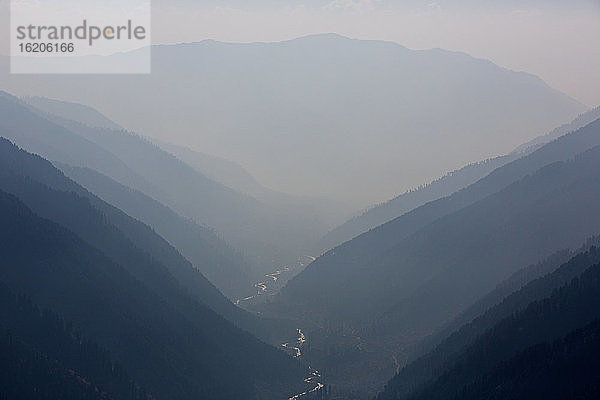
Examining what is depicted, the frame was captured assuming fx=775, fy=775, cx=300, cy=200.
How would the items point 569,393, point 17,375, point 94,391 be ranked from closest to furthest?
point 569,393
point 17,375
point 94,391

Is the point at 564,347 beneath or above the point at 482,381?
above

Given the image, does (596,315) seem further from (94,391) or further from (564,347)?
(94,391)

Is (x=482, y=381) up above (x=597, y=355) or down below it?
below

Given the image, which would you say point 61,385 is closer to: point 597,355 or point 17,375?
point 17,375

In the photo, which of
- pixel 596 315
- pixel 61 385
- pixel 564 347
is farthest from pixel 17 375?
pixel 596 315

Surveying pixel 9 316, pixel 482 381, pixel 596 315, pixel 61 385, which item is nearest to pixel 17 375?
pixel 61 385

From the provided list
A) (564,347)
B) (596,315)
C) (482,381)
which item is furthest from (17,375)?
(596,315)

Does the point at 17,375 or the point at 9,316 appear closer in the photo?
the point at 17,375

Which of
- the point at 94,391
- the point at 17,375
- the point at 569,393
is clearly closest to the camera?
the point at 569,393

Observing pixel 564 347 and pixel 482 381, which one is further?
pixel 482 381
